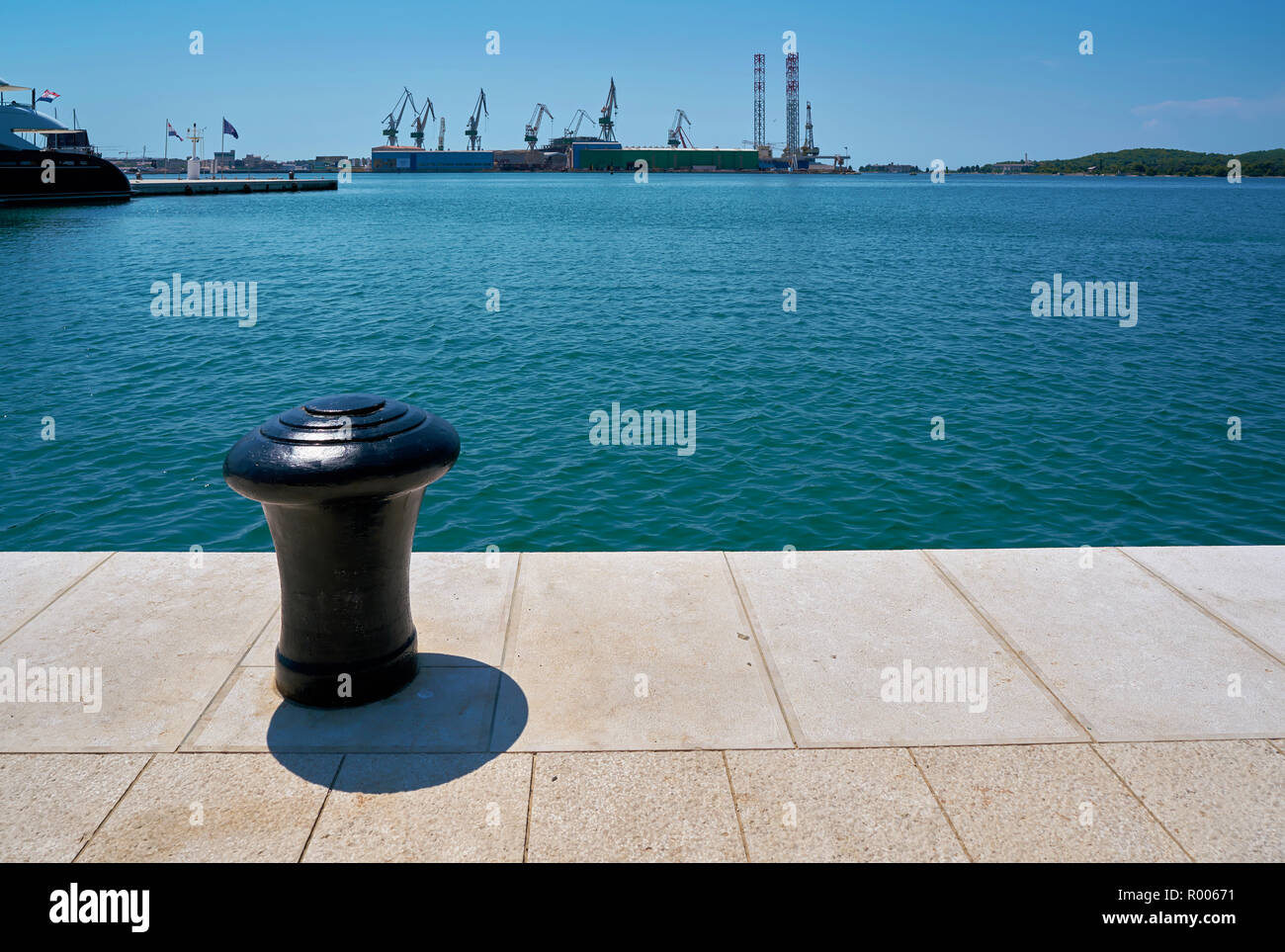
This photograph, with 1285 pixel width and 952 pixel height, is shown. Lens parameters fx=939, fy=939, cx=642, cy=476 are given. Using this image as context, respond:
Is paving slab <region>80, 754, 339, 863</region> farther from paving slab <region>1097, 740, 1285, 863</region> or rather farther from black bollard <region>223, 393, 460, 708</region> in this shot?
paving slab <region>1097, 740, 1285, 863</region>

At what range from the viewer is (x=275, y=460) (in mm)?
3723

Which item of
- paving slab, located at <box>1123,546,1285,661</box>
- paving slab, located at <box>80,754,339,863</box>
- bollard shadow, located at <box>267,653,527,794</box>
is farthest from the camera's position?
paving slab, located at <box>1123,546,1285,661</box>

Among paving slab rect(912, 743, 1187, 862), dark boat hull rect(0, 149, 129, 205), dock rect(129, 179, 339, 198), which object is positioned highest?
dock rect(129, 179, 339, 198)

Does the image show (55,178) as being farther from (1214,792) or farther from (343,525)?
(1214,792)

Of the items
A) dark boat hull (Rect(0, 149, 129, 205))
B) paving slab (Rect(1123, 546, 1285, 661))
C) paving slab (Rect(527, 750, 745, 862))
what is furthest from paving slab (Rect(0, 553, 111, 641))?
dark boat hull (Rect(0, 149, 129, 205))

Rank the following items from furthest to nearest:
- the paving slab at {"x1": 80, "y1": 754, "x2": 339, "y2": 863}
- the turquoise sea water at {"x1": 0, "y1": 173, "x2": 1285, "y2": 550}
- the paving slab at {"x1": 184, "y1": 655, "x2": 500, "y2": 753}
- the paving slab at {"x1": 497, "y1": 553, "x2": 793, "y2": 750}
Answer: the turquoise sea water at {"x1": 0, "y1": 173, "x2": 1285, "y2": 550}
the paving slab at {"x1": 497, "y1": 553, "x2": 793, "y2": 750}
the paving slab at {"x1": 184, "y1": 655, "x2": 500, "y2": 753}
the paving slab at {"x1": 80, "y1": 754, "x2": 339, "y2": 863}

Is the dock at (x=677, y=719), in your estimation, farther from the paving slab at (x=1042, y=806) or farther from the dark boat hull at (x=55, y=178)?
the dark boat hull at (x=55, y=178)

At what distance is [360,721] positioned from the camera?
4.05m

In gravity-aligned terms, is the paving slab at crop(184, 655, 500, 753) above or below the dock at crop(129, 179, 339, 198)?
below

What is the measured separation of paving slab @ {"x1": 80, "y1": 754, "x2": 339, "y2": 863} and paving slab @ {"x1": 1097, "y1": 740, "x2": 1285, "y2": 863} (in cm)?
315

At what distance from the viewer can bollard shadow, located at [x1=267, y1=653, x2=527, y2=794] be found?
367 cm

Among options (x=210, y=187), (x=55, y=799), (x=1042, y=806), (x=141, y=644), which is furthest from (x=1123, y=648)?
(x=210, y=187)
